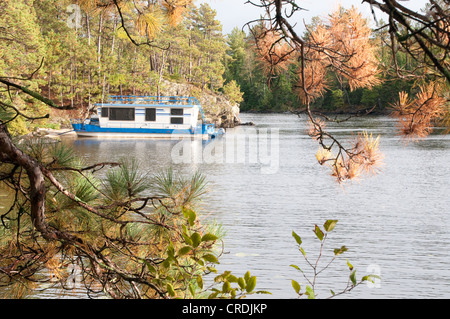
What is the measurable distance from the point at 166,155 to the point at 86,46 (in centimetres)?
1235

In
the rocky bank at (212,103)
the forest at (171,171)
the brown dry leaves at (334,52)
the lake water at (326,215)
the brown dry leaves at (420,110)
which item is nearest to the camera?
the forest at (171,171)

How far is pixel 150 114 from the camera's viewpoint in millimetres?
25953

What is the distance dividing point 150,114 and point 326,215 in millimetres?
17468

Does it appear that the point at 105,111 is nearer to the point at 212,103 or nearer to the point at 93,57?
the point at 93,57

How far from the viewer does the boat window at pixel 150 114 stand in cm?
2580

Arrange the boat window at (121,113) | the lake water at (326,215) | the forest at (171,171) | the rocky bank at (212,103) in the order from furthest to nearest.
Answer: the rocky bank at (212,103) → the boat window at (121,113) → the lake water at (326,215) → the forest at (171,171)

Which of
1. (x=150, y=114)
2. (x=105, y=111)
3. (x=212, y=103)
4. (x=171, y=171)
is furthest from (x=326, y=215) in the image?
(x=212, y=103)

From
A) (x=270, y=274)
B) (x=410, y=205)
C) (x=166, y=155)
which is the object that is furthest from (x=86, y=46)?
(x=270, y=274)

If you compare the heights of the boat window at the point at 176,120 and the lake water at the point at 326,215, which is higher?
the boat window at the point at 176,120

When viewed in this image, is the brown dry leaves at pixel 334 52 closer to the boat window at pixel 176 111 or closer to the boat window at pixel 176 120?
the boat window at pixel 176 111

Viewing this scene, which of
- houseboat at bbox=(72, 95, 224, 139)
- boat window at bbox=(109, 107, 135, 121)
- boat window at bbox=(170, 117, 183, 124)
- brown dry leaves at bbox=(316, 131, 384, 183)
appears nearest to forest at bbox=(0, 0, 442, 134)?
houseboat at bbox=(72, 95, 224, 139)

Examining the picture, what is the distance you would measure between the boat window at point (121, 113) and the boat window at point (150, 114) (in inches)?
27.8

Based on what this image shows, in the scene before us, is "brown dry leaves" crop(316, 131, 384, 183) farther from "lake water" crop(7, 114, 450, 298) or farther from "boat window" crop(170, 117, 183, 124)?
"boat window" crop(170, 117, 183, 124)

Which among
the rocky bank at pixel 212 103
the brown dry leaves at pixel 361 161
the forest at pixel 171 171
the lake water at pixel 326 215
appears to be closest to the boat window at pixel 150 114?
the lake water at pixel 326 215
